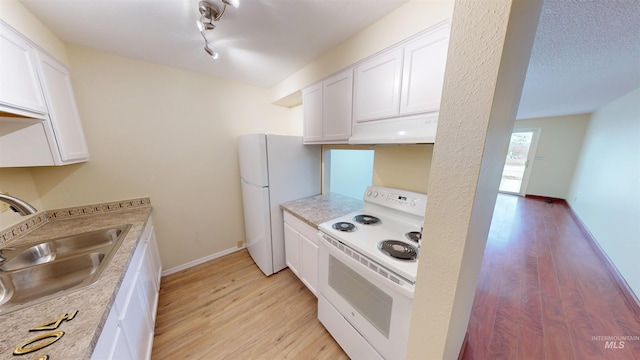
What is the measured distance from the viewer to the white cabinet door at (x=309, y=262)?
67.7 inches

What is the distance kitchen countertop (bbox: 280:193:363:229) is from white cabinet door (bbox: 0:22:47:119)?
1.79 m

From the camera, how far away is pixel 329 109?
178 centimetres

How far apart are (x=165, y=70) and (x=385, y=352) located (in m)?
3.04

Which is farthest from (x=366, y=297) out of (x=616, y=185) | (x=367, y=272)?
(x=616, y=185)

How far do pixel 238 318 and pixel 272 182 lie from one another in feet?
4.20

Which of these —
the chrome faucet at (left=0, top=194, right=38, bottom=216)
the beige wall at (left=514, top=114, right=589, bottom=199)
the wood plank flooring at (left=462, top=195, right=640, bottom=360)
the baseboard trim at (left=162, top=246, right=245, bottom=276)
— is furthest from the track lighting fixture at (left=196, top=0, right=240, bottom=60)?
the beige wall at (left=514, top=114, right=589, bottom=199)

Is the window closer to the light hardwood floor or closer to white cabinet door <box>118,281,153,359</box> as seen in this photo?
the light hardwood floor

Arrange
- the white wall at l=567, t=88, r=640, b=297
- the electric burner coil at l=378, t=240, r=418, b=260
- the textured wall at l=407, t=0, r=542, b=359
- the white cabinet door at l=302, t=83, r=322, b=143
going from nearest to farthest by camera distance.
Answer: the textured wall at l=407, t=0, r=542, b=359 < the electric burner coil at l=378, t=240, r=418, b=260 < the white cabinet door at l=302, t=83, r=322, b=143 < the white wall at l=567, t=88, r=640, b=297

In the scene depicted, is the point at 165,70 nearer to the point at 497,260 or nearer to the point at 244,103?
the point at 244,103

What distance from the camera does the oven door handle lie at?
92cm

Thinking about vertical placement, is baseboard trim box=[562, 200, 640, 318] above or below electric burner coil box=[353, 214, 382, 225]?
below

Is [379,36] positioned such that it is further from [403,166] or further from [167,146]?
[167,146]

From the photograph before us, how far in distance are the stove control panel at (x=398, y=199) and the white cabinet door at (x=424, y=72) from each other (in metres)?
0.64

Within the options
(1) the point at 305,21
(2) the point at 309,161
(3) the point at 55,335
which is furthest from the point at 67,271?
(1) the point at 305,21
